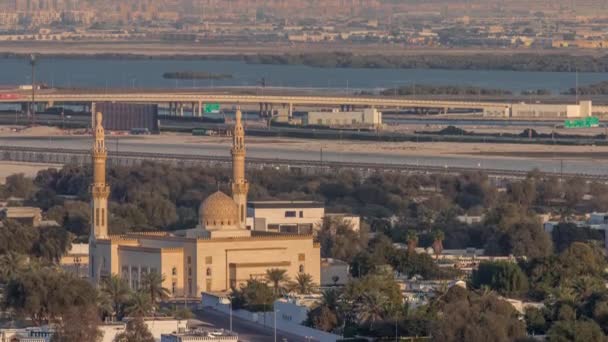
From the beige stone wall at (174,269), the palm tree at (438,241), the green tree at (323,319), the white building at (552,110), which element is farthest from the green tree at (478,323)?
the white building at (552,110)

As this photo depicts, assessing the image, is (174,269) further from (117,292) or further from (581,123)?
(581,123)

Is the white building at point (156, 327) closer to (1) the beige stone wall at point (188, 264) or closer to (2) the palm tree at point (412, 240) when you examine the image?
(1) the beige stone wall at point (188, 264)

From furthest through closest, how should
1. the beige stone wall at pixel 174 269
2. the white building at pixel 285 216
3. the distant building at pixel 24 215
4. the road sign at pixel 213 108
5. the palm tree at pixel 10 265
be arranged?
1. the road sign at pixel 213 108
2. the distant building at pixel 24 215
3. the white building at pixel 285 216
4. the beige stone wall at pixel 174 269
5. the palm tree at pixel 10 265

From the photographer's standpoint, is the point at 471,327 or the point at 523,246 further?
the point at 523,246

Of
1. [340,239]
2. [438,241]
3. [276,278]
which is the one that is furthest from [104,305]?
[438,241]

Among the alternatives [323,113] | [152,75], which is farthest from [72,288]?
[152,75]

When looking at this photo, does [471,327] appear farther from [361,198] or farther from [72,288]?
[361,198]

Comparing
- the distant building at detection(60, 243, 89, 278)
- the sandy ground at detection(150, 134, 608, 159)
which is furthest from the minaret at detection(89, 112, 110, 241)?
the sandy ground at detection(150, 134, 608, 159)
